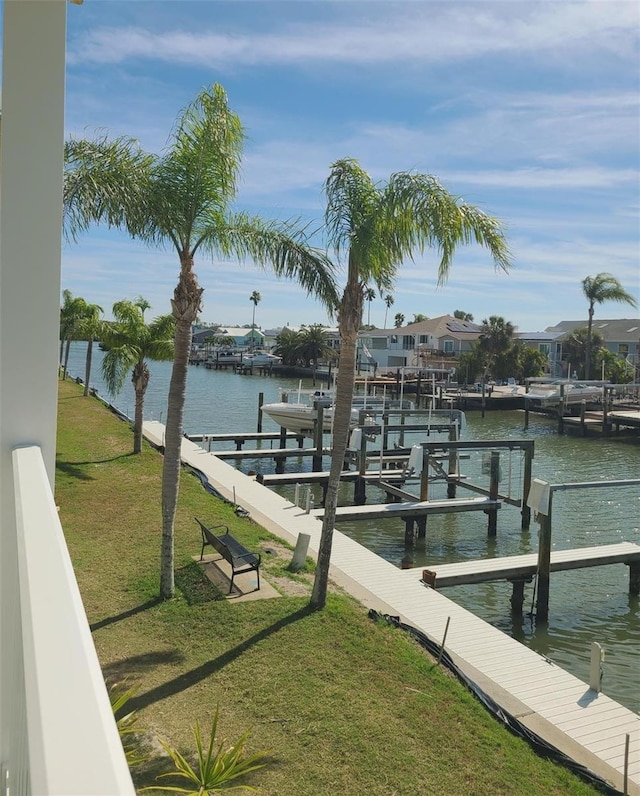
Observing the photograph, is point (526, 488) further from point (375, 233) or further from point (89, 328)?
point (89, 328)

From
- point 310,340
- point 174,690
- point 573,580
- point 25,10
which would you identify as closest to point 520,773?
point 174,690

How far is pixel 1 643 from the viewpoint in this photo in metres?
2.84

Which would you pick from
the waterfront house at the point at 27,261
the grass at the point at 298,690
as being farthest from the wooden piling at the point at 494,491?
the waterfront house at the point at 27,261

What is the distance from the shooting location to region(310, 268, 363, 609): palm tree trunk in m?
9.26

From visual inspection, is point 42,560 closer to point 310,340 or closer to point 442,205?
point 442,205

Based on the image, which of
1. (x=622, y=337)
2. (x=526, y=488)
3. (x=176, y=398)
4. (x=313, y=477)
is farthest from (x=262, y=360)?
(x=176, y=398)

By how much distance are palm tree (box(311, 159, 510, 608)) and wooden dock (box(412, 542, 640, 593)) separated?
3.65 m

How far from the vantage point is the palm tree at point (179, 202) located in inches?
352

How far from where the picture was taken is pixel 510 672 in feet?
28.3

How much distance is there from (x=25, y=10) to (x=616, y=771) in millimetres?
7604

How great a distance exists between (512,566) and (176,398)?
297 inches

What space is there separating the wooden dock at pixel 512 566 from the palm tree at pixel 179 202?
5102mm

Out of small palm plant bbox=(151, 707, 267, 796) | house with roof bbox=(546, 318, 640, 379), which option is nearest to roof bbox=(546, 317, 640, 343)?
house with roof bbox=(546, 318, 640, 379)

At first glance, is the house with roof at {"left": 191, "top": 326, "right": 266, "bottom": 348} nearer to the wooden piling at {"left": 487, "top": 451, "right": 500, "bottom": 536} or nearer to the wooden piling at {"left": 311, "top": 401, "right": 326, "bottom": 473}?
the wooden piling at {"left": 311, "top": 401, "right": 326, "bottom": 473}
